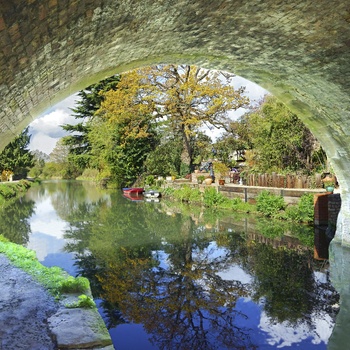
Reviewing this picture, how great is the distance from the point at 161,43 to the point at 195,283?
4484 millimetres

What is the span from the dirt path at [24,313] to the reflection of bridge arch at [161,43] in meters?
2.28

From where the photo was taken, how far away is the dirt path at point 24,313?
13.3 ft

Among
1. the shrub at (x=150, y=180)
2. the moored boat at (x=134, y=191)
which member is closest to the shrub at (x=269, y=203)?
the moored boat at (x=134, y=191)

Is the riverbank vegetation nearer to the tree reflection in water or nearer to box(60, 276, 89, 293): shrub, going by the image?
the tree reflection in water

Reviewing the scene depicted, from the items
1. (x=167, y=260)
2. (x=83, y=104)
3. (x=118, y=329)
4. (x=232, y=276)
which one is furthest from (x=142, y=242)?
(x=83, y=104)

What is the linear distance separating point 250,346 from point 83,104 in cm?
4218

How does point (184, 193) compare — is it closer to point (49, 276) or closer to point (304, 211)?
point (304, 211)

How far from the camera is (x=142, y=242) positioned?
37.3ft

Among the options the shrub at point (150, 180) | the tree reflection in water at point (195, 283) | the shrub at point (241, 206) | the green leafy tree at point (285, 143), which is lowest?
the tree reflection in water at point (195, 283)

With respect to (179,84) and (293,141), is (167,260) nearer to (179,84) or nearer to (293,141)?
(293,141)

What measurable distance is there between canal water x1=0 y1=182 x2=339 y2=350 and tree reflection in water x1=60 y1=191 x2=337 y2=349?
Result: 2cm

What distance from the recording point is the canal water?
5.10 metres

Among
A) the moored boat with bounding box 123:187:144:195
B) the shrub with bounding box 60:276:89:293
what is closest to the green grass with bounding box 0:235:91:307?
the shrub with bounding box 60:276:89:293

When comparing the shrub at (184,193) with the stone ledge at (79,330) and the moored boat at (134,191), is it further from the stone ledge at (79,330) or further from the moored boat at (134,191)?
the stone ledge at (79,330)
